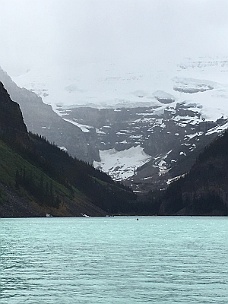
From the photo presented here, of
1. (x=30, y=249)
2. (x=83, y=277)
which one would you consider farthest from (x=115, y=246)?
(x=83, y=277)

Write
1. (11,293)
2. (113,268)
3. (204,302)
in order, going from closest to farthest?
1. (204,302)
2. (11,293)
3. (113,268)

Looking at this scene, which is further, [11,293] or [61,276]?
[61,276]

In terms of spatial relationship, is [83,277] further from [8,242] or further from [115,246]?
[8,242]

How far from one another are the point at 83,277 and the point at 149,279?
674cm

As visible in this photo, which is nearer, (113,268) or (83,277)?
(83,277)

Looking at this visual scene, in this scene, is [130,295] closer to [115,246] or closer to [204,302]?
[204,302]

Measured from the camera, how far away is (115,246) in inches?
4530

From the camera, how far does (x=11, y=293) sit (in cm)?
6556

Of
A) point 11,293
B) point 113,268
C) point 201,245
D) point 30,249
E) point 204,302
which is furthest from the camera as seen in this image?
point 201,245

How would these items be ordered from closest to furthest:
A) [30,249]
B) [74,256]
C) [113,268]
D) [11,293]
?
[11,293] < [113,268] < [74,256] < [30,249]

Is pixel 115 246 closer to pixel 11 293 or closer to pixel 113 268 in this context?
pixel 113 268

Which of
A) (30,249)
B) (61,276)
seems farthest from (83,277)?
(30,249)

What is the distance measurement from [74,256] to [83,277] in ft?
72.6

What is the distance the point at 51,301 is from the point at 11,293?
5307mm
